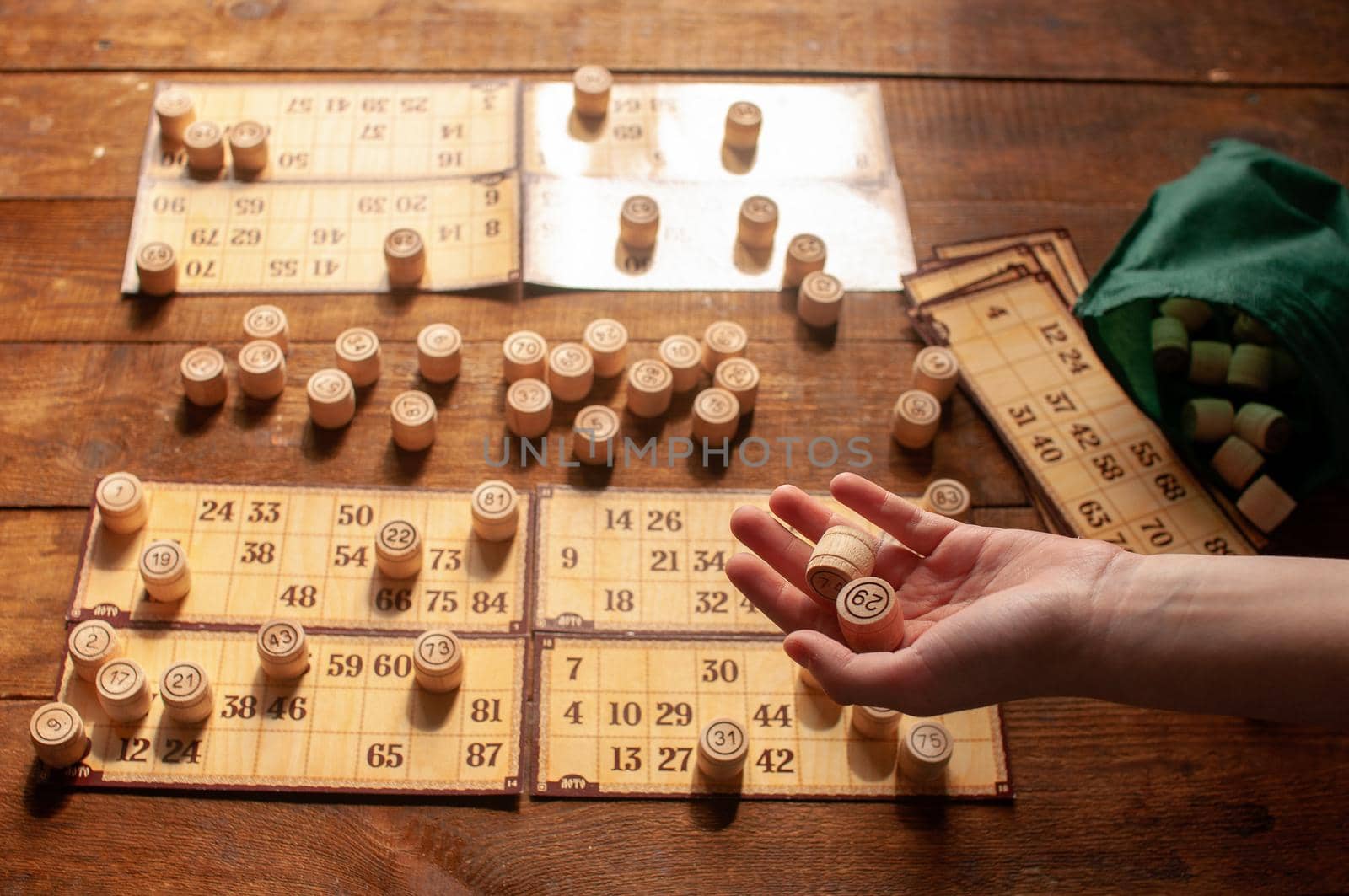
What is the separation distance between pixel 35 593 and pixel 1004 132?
1.78 m

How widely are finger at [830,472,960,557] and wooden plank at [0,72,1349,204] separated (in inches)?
33.8

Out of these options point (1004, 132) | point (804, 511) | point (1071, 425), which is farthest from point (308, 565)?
point (1004, 132)

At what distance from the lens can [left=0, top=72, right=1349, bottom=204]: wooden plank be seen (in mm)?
2189

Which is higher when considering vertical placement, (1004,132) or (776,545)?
(1004,132)

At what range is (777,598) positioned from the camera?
1520mm

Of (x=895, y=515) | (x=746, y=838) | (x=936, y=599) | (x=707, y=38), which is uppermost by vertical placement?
(x=707, y=38)

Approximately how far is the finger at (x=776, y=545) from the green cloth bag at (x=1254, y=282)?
68 centimetres

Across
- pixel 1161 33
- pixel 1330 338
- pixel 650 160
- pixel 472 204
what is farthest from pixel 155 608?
pixel 1161 33

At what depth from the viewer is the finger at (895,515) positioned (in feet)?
4.93

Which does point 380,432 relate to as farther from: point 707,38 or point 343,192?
point 707,38

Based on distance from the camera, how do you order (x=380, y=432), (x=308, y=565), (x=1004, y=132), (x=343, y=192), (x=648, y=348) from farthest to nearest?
(x=1004, y=132)
(x=343, y=192)
(x=648, y=348)
(x=380, y=432)
(x=308, y=565)

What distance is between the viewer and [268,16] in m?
2.39

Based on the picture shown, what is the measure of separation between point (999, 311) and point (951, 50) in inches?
25.9

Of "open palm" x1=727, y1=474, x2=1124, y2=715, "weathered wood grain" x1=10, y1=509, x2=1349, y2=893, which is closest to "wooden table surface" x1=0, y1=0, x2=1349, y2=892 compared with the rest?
"weathered wood grain" x1=10, y1=509, x2=1349, y2=893
